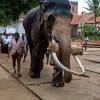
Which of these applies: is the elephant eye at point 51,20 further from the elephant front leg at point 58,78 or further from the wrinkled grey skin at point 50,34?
the elephant front leg at point 58,78

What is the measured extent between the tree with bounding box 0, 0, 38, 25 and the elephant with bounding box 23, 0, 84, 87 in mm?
12153

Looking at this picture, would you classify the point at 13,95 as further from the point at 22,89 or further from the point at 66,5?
the point at 66,5

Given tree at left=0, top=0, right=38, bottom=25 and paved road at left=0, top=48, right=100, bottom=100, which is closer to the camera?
paved road at left=0, top=48, right=100, bottom=100

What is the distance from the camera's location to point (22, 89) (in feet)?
32.5

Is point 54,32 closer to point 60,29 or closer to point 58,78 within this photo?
point 60,29

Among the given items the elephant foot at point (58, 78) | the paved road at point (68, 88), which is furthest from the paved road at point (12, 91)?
the elephant foot at point (58, 78)

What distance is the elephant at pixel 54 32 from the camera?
324 inches

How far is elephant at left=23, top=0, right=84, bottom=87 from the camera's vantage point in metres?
8.23

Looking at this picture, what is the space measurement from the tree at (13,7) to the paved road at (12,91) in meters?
12.8

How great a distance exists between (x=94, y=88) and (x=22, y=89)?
79.6 inches

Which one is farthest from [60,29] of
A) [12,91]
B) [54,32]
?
[12,91]

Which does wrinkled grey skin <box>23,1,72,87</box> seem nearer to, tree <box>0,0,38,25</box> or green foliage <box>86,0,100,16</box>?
tree <box>0,0,38,25</box>

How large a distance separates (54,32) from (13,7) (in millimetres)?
15954

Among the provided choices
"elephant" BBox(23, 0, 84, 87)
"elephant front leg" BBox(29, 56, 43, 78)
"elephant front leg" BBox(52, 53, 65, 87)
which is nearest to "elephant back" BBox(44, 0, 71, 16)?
"elephant" BBox(23, 0, 84, 87)
